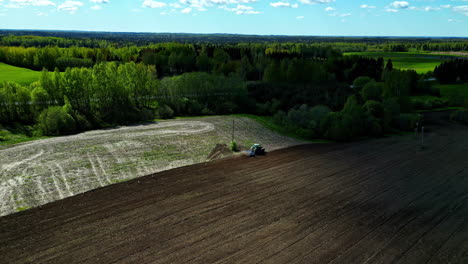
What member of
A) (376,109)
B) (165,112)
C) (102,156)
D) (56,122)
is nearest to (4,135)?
(56,122)

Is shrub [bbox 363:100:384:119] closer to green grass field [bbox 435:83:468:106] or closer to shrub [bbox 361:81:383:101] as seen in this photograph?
shrub [bbox 361:81:383:101]

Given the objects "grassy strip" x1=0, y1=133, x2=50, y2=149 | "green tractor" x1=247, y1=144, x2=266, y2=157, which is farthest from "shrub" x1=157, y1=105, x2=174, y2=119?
"green tractor" x1=247, y1=144, x2=266, y2=157

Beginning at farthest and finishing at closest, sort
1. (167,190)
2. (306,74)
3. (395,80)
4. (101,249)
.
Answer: (306,74) < (395,80) < (167,190) < (101,249)

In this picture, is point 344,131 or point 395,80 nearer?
point 344,131

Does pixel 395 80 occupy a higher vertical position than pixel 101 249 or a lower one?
higher

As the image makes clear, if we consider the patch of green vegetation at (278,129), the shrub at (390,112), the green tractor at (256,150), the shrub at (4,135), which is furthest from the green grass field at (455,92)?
the shrub at (4,135)

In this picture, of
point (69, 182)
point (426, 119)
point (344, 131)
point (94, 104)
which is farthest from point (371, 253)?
point (426, 119)

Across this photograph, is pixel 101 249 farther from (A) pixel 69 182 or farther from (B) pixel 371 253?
(B) pixel 371 253
